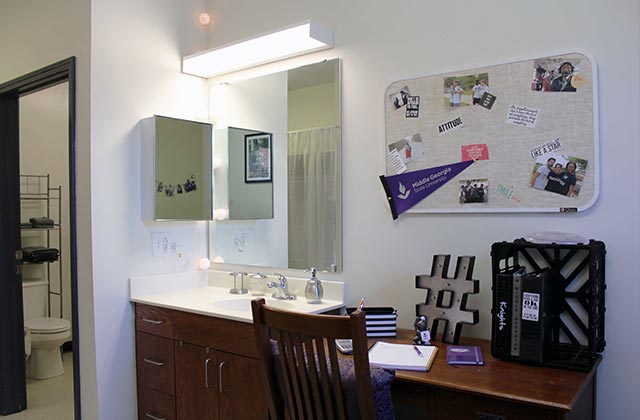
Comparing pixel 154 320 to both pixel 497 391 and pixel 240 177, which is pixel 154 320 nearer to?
pixel 240 177

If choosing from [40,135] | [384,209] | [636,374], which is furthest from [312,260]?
[40,135]

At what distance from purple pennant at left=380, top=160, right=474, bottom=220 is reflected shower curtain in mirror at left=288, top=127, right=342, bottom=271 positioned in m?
0.31

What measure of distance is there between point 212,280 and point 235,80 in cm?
121

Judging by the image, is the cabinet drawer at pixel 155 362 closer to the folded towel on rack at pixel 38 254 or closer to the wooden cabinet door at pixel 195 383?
the wooden cabinet door at pixel 195 383

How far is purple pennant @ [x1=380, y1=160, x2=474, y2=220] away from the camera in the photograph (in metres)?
2.20

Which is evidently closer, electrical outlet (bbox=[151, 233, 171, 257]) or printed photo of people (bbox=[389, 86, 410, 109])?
printed photo of people (bbox=[389, 86, 410, 109])

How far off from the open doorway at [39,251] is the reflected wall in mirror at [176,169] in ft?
1.25

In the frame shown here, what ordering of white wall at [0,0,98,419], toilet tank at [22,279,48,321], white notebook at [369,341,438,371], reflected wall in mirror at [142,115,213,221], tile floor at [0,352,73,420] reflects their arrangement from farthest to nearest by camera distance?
toilet tank at [22,279,48,321]
tile floor at [0,352,73,420]
reflected wall in mirror at [142,115,213,221]
white wall at [0,0,98,419]
white notebook at [369,341,438,371]

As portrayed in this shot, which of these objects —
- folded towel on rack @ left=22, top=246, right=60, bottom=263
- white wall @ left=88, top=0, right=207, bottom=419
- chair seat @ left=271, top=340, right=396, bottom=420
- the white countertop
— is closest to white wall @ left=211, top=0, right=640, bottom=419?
the white countertop

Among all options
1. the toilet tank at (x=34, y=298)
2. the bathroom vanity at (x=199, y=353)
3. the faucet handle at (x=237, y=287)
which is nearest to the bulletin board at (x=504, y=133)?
the bathroom vanity at (x=199, y=353)

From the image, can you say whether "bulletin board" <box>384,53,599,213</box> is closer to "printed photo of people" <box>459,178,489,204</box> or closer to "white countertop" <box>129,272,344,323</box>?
"printed photo of people" <box>459,178,489,204</box>

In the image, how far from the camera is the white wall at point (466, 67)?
71.7 inches

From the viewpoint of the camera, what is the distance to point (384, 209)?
7.88ft

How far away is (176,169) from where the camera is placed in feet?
9.39
